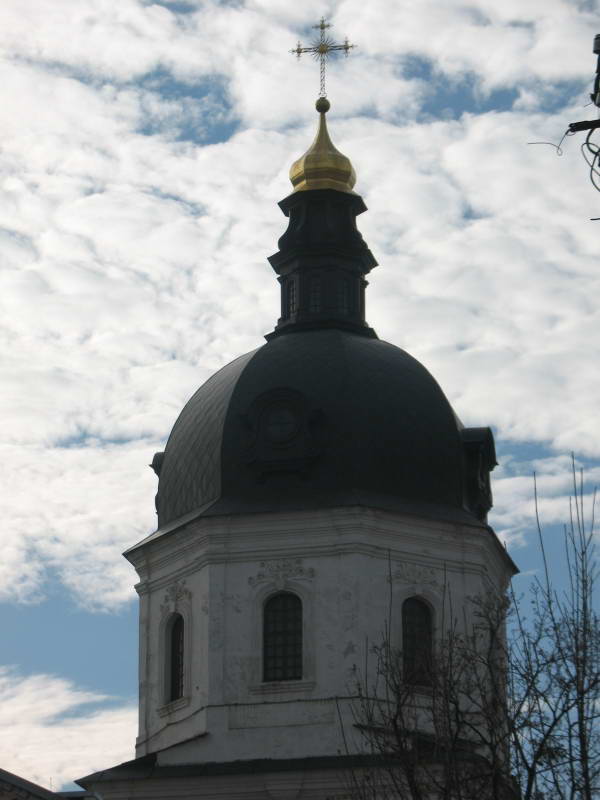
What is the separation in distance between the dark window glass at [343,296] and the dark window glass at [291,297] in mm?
806

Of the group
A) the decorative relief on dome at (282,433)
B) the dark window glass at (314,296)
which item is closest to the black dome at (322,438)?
the decorative relief on dome at (282,433)

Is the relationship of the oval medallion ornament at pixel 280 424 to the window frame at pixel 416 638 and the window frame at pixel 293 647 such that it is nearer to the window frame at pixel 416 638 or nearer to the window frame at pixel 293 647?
the window frame at pixel 293 647

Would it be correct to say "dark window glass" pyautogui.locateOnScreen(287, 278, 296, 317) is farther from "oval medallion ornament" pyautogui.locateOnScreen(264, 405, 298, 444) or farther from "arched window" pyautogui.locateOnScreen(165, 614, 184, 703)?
"arched window" pyautogui.locateOnScreen(165, 614, 184, 703)

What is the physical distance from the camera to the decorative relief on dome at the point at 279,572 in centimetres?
3212

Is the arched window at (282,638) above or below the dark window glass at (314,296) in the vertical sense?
below

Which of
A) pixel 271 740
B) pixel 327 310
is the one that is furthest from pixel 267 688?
pixel 327 310

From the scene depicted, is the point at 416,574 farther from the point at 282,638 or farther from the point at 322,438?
the point at 322,438

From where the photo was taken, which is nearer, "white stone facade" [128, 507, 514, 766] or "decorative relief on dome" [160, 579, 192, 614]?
"white stone facade" [128, 507, 514, 766]

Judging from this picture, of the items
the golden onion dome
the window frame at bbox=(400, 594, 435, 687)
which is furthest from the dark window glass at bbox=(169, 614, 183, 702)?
the golden onion dome

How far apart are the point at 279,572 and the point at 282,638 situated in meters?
1.04

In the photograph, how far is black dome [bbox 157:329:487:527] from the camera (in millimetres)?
32781

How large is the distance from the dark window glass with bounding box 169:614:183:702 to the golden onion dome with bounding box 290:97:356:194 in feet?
30.2

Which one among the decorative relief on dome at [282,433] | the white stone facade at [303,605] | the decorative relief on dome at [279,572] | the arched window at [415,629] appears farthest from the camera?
the decorative relief on dome at [282,433]

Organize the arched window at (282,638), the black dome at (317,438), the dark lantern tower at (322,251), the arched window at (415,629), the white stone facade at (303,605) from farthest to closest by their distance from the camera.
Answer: the dark lantern tower at (322,251) → the black dome at (317,438) → the arched window at (282,638) → the arched window at (415,629) → the white stone facade at (303,605)
